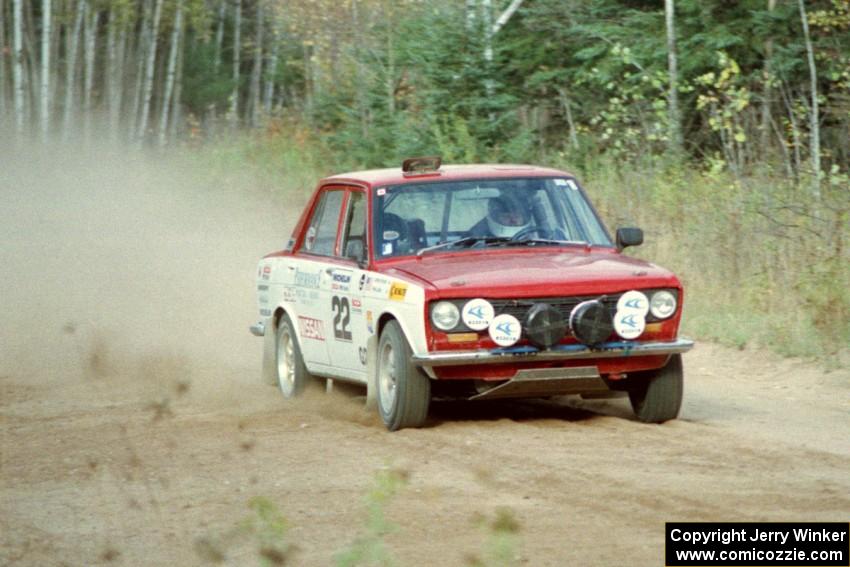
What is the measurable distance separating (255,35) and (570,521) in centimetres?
5112

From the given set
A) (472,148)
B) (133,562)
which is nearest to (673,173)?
(472,148)

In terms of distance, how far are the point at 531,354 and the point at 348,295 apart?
5.43ft

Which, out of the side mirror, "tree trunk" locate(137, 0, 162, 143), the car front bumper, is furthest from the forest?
the car front bumper

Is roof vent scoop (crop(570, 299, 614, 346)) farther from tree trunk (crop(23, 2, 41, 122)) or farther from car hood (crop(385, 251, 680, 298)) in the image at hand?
tree trunk (crop(23, 2, 41, 122))

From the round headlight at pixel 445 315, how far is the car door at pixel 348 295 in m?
0.99

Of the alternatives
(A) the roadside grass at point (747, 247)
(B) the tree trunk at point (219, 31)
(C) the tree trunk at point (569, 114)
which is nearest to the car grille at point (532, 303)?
(A) the roadside grass at point (747, 247)

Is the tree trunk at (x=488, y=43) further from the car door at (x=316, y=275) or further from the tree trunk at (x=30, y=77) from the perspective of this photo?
the tree trunk at (x=30, y=77)

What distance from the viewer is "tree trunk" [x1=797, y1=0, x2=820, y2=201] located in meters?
15.2

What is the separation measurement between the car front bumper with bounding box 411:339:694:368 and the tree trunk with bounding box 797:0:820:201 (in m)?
6.51

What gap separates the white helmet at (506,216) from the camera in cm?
1004

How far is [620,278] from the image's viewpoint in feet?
29.5

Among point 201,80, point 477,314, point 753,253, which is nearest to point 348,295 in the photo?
point 477,314

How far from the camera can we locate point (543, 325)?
344 inches

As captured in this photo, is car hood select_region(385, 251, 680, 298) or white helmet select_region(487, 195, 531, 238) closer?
car hood select_region(385, 251, 680, 298)
